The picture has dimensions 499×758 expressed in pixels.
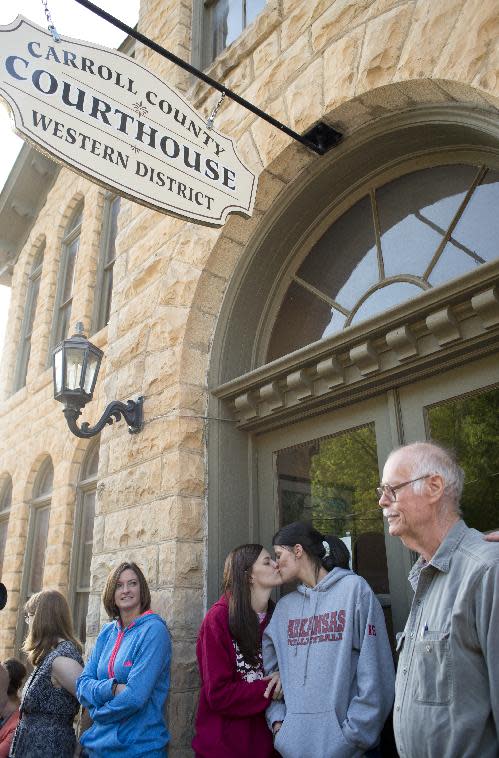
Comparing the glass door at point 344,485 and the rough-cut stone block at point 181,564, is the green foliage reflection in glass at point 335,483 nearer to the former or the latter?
the glass door at point 344,485

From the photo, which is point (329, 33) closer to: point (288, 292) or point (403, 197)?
point (403, 197)

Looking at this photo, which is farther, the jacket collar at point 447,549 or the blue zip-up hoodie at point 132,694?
the blue zip-up hoodie at point 132,694

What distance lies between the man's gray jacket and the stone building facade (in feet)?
3.66

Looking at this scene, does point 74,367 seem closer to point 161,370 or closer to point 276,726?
point 161,370

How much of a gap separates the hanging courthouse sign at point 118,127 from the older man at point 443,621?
1.88 m

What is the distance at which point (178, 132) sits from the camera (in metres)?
3.41

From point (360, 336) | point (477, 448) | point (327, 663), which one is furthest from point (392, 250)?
point (327, 663)

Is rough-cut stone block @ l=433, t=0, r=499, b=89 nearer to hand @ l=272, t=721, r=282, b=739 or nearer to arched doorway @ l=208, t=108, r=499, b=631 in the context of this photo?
arched doorway @ l=208, t=108, r=499, b=631

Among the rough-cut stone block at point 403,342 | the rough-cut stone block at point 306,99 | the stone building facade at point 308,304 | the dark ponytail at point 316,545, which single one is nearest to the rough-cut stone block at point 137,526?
→ the stone building facade at point 308,304

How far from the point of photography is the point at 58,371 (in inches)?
181

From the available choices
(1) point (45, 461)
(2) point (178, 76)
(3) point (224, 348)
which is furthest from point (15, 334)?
(3) point (224, 348)

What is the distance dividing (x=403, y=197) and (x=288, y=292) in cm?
104

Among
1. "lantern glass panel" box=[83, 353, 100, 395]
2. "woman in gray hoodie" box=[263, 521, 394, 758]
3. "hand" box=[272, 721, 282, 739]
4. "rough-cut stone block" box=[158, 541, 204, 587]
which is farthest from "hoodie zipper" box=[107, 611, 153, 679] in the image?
"lantern glass panel" box=[83, 353, 100, 395]

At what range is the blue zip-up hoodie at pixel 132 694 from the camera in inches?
126
